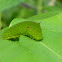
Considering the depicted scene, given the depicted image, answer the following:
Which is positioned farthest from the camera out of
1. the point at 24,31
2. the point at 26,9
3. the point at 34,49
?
the point at 26,9

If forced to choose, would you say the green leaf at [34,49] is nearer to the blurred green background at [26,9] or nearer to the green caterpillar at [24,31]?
the green caterpillar at [24,31]

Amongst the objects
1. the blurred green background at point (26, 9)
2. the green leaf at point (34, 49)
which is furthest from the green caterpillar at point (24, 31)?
the blurred green background at point (26, 9)

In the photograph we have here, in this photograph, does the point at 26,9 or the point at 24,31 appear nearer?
the point at 24,31

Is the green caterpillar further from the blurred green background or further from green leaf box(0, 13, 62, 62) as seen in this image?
the blurred green background

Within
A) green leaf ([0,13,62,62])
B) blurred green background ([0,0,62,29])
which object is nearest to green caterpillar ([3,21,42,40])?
green leaf ([0,13,62,62])

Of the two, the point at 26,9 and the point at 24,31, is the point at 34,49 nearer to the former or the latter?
the point at 24,31

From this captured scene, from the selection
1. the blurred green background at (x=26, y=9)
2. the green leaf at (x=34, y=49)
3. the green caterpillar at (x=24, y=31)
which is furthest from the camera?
A: the blurred green background at (x=26, y=9)

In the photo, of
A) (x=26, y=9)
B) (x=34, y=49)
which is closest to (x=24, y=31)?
(x=34, y=49)

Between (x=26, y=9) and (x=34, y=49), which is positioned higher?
(x=34, y=49)

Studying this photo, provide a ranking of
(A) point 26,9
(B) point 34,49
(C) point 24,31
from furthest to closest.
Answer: (A) point 26,9, (C) point 24,31, (B) point 34,49
